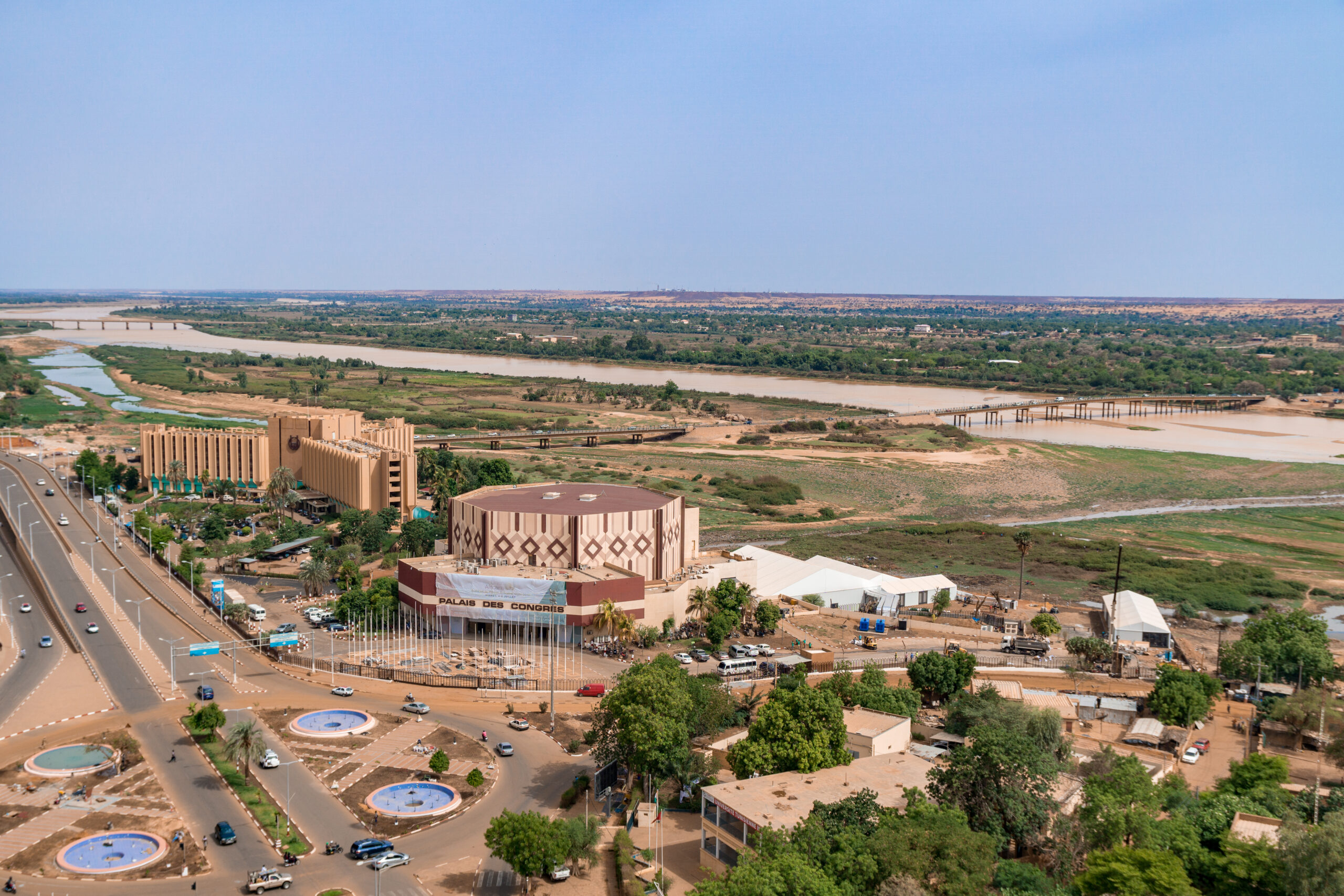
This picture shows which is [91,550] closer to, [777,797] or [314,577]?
[314,577]

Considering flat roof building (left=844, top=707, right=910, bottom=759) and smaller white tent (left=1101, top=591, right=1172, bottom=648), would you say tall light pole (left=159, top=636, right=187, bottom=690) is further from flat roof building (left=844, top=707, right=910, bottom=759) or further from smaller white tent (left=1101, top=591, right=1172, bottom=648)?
smaller white tent (left=1101, top=591, right=1172, bottom=648)

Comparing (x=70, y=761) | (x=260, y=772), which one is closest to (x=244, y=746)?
(x=260, y=772)

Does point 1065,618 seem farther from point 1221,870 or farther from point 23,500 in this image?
point 23,500

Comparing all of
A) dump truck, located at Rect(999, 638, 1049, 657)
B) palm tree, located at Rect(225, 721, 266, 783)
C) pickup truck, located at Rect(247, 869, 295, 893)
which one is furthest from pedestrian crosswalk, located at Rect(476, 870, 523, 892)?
dump truck, located at Rect(999, 638, 1049, 657)

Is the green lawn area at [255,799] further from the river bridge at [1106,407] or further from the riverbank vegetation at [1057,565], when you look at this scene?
the river bridge at [1106,407]

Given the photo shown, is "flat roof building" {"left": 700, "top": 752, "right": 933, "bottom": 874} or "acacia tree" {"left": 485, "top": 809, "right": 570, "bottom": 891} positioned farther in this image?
"flat roof building" {"left": 700, "top": 752, "right": 933, "bottom": 874}

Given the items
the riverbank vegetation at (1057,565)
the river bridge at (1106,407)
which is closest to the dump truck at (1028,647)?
the riverbank vegetation at (1057,565)
